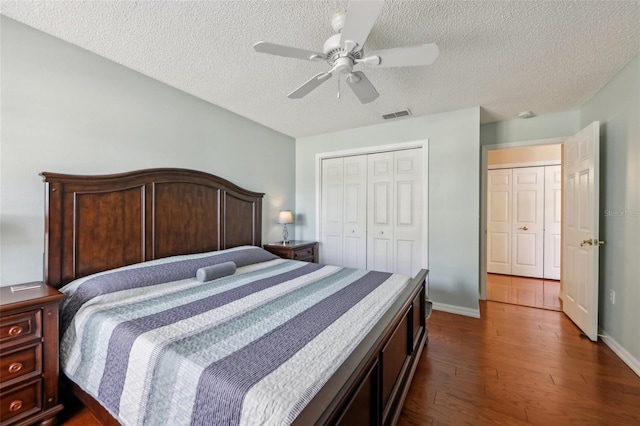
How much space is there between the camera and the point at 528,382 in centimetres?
193

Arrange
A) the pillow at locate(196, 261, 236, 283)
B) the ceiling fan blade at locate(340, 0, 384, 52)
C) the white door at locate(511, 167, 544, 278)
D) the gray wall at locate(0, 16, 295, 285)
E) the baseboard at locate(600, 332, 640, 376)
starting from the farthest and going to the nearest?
the white door at locate(511, 167, 544, 278) → the pillow at locate(196, 261, 236, 283) → the baseboard at locate(600, 332, 640, 376) → the gray wall at locate(0, 16, 295, 285) → the ceiling fan blade at locate(340, 0, 384, 52)

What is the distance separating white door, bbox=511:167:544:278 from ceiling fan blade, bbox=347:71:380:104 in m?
4.42

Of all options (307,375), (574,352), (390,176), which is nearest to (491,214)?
(390,176)

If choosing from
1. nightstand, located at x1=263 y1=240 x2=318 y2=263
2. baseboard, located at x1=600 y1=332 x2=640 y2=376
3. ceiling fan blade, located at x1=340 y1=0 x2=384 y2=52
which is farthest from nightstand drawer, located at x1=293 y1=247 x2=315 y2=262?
baseboard, located at x1=600 y1=332 x2=640 y2=376

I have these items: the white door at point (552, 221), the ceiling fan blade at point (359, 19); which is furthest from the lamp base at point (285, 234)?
the white door at point (552, 221)

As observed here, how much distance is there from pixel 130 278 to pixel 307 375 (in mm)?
1581

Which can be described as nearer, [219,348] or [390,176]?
[219,348]

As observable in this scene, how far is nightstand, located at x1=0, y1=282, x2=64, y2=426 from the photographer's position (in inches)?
55.2

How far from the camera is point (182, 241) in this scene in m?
2.67

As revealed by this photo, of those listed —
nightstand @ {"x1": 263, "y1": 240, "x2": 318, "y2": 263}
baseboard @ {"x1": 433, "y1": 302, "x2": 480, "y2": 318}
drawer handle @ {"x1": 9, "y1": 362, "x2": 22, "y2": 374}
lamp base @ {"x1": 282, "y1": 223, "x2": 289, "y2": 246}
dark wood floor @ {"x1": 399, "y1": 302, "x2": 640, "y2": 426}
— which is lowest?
dark wood floor @ {"x1": 399, "y1": 302, "x2": 640, "y2": 426}

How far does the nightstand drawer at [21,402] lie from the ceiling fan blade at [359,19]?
258 centimetres

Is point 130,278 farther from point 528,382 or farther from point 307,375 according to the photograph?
point 528,382

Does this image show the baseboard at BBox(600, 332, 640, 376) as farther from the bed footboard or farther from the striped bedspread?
the striped bedspread

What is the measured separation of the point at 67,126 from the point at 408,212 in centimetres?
352
